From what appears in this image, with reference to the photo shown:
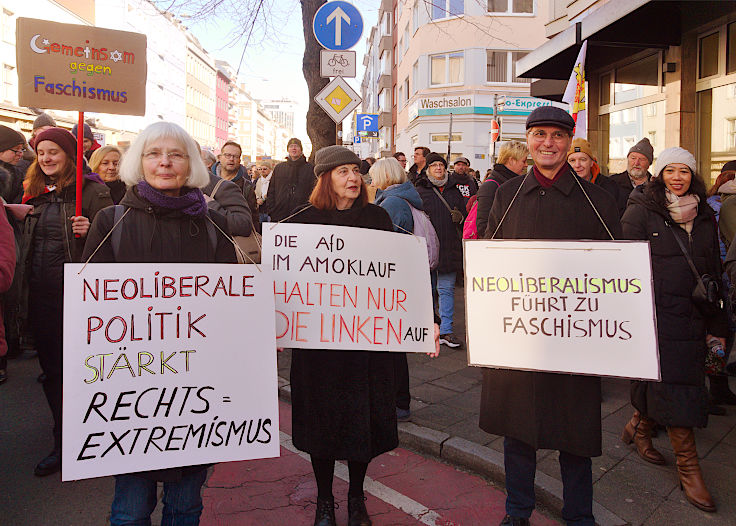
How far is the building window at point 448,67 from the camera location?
98.7 ft

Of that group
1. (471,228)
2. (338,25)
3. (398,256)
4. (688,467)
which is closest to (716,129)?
(338,25)

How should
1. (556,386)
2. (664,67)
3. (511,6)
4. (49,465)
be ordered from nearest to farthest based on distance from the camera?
(556,386) < (49,465) < (664,67) < (511,6)

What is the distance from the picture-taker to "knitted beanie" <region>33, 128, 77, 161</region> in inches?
149

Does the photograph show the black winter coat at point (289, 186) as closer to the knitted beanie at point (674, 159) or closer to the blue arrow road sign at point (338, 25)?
the blue arrow road sign at point (338, 25)

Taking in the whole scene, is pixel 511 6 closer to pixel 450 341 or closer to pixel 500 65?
pixel 500 65

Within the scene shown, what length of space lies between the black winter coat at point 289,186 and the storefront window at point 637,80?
556cm

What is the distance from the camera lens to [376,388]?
9.91 feet

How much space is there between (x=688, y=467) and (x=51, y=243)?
13.1ft

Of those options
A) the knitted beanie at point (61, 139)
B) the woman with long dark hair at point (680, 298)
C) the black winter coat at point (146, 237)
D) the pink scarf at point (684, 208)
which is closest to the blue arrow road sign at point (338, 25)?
the knitted beanie at point (61, 139)

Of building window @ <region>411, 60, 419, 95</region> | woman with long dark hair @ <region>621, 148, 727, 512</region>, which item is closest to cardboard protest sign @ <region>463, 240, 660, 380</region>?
woman with long dark hair @ <region>621, 148, 727, 512</region>

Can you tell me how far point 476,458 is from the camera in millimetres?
3883

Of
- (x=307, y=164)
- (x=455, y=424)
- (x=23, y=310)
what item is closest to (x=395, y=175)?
(x=455, y=424)

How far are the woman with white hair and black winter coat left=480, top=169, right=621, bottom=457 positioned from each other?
56.5 inches

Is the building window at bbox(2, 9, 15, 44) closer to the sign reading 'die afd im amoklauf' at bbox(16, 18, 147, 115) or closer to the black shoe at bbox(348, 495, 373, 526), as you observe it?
the sign reading 'die afd im amoklauf' at bbox(16, 18, 147, 115)
